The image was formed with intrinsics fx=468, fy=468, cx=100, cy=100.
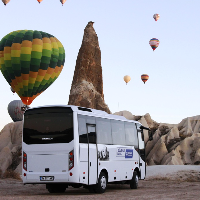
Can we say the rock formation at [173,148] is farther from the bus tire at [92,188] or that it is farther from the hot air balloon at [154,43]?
the bus tire at [92,188]

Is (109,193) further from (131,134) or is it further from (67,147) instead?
(131,134)

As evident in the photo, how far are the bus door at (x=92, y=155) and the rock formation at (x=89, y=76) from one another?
→ 201ft

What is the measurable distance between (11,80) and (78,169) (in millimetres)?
32910

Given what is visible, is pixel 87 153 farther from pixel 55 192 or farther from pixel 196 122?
pixel 196 122

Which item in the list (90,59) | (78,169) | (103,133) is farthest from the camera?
(90,59)

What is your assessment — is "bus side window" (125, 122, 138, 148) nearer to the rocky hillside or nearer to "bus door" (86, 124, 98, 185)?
"bus door" (86, 124, 98, 185)

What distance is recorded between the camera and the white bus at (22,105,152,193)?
19719mm

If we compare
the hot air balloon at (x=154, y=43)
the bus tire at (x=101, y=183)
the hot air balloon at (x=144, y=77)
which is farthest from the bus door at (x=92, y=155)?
the hot air balloon at (x=144, y=77)

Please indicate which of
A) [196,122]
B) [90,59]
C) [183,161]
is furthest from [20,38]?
[196,122]

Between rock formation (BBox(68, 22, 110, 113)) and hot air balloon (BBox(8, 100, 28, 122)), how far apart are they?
1365 centimetres

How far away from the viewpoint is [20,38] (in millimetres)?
49438

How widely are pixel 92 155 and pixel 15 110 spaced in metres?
74.8

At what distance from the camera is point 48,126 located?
20.1 meters

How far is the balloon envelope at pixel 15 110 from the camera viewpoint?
9331cm
